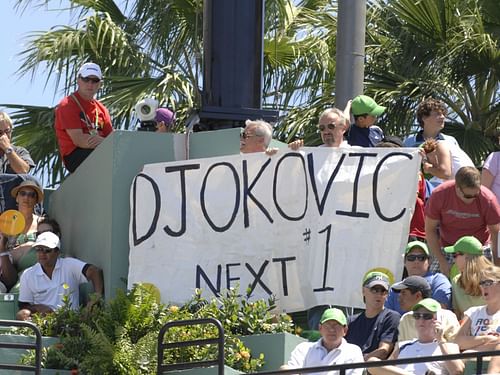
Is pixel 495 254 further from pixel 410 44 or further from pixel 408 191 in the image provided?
pixel 410 44

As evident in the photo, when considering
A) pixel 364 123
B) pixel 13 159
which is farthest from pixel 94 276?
pixel 364 123

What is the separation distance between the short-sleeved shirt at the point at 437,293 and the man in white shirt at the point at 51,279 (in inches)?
93.8

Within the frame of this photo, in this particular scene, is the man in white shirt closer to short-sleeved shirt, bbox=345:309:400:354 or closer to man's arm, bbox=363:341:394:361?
short-sleeved shirt, bbox=345:309:400:354

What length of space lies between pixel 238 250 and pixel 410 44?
26.8 feet

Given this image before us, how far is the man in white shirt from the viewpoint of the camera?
48.9ft

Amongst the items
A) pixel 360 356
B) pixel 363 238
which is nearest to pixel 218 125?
pixel 363 238

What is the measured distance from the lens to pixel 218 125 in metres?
16.0

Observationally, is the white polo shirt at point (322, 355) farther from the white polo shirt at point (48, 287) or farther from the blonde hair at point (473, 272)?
the white polo shirt at point (48, 287)

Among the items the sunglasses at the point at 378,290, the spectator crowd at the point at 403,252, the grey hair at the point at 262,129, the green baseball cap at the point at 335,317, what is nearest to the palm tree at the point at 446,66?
the spectator crowd at the point at 403,252

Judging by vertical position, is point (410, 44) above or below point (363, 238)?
above

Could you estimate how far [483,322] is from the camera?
1289 cm

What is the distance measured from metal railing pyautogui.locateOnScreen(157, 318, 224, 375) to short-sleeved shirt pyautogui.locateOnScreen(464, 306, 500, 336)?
1775 millimetres

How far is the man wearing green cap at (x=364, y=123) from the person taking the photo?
51.1 feet

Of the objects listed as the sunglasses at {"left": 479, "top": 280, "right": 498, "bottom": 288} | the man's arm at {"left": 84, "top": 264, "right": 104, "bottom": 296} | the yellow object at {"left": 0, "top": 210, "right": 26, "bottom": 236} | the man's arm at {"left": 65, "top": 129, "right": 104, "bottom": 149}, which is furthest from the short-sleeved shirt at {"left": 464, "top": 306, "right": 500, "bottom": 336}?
the man's arm at {"left": 65, "top": 129, "right": 104, "bottom": 149}
